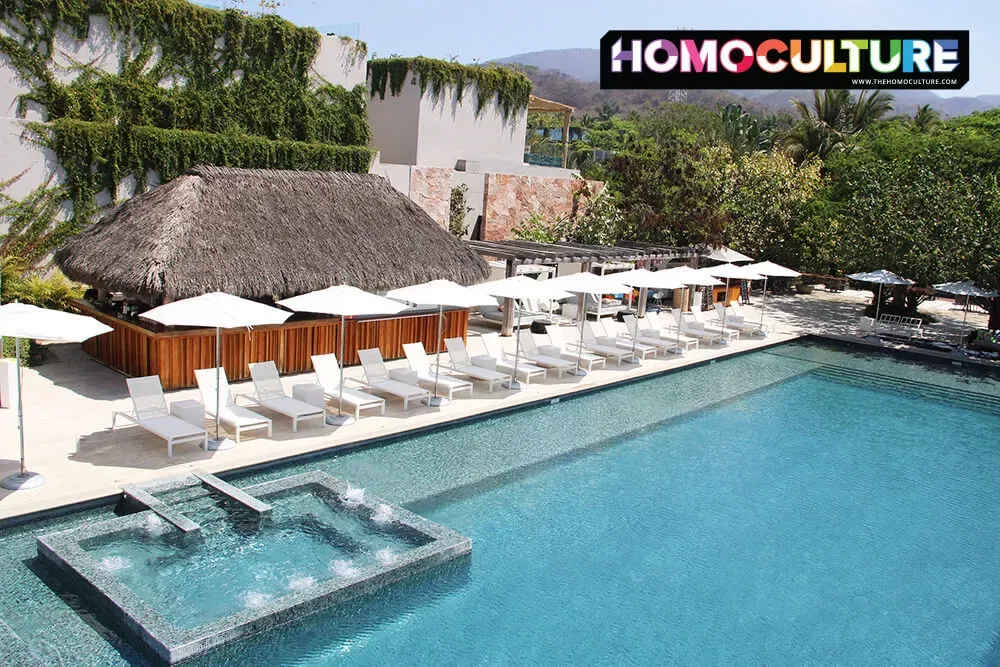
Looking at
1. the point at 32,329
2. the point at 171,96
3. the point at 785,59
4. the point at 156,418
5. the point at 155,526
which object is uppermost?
the point at 785,59

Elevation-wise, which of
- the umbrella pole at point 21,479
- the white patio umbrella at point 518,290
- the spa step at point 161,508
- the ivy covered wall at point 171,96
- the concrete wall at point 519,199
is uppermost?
the ivy covered wall at point 171,96

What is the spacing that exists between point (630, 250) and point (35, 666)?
19.5 metres

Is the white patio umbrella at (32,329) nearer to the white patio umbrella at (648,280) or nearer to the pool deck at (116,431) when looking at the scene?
the pool deck at (116,431)

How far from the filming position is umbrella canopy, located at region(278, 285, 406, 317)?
1271 centimetres

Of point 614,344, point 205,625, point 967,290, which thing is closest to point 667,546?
point 205,625

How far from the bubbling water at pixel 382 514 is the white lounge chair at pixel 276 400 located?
275 cm

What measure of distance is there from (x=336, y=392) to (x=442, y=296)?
2.42m

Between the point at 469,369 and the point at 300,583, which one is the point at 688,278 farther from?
the point at 300,583

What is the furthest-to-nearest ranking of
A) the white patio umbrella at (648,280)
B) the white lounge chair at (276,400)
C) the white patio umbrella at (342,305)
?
the white patio umbrella at (648,280)
the white patio umbrella at (342,305)
the white lounge chair at (276,400)

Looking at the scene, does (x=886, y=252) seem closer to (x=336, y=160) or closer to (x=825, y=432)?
(x=825, y=432)

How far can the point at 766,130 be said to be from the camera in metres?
60.4

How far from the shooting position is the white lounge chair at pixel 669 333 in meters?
20.0

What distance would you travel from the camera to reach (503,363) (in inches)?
638

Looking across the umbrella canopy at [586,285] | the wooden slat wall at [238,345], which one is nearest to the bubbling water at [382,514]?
the wooden slat wall at [238,345]
